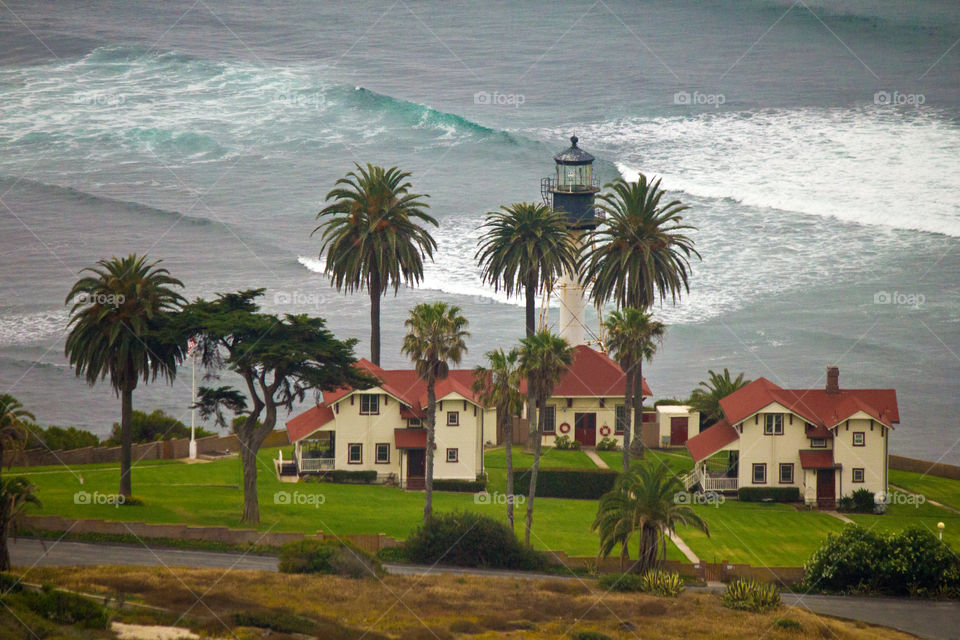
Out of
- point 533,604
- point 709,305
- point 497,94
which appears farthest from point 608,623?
point 497,94

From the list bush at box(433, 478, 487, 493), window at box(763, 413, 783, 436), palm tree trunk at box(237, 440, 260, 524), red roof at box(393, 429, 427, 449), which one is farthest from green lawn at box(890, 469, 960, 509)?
palm tree trunk at box(237, 440, 260, 524)

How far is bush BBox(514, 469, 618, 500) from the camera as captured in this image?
79.6 metres

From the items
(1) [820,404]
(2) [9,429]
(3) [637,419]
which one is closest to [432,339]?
(2) [9,429]

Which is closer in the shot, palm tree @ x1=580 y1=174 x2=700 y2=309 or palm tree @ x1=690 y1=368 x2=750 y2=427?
palm tree @ x1=580 y1=174 x2=700 y2=309

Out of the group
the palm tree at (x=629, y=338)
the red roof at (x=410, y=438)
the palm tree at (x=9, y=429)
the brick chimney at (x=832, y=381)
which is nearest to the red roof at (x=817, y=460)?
the brick chimney at (x=832, y=381)

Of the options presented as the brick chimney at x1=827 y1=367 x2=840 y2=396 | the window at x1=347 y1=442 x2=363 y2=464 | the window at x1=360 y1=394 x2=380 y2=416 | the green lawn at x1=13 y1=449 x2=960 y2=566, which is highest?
the brick chimney at x1=827 y1=367 x2=840 y2=396

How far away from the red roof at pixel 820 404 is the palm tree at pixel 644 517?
18693mm

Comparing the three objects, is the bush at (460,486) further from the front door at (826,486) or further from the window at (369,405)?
the front door at (826,486)

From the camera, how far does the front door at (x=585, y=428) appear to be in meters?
91.7

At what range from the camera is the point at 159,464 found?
84250mm

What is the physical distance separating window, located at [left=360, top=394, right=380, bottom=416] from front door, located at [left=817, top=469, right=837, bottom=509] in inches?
1034

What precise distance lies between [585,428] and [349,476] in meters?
18.2

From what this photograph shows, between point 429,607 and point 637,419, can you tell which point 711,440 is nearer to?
point 637,419

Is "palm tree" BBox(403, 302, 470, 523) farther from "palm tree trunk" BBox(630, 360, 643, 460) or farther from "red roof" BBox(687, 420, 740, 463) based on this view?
"palm tree trunk" BBox(630, 360, 643, 460)
